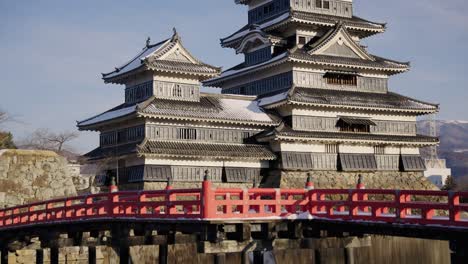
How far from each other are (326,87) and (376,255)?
1964 cm

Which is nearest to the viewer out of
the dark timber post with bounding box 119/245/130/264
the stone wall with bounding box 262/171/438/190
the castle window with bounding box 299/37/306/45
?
the dark timber post with bounding box 119/245/130/264

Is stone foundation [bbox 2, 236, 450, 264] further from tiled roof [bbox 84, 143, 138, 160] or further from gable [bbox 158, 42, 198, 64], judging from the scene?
gable [bbox 158, 42, 198, 64]

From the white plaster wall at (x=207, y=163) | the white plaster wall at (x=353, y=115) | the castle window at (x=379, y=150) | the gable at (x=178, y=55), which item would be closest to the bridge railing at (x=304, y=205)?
the white plaster wall at (x=207, y=163)

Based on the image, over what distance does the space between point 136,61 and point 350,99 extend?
16574mm

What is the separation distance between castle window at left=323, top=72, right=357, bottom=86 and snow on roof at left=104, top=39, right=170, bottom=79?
514 inches

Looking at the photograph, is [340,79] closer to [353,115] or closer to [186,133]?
[353,115]

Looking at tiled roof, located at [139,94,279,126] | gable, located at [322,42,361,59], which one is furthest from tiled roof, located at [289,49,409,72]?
tiled roof, located at [139,94,279,126]

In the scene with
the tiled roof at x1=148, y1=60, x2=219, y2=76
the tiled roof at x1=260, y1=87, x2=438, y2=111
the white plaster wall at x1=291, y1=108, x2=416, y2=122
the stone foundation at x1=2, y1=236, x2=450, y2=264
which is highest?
the tiled roof at x1=148, y1=60, x2=219, y2=76

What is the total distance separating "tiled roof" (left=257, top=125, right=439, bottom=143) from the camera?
45.6m

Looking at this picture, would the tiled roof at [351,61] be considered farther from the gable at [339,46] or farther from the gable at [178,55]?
the gable at [178,55]

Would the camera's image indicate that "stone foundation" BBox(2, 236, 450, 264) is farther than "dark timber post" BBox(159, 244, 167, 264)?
Yes

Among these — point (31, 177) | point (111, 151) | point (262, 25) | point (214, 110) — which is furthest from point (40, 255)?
point (262, 25)

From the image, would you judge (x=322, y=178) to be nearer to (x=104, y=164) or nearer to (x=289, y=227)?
(x=104, y=164)

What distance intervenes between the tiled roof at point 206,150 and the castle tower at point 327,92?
116 cm
